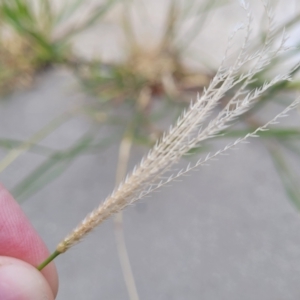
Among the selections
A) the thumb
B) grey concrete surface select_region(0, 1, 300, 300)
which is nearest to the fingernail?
the thumb

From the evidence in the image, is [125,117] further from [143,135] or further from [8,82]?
[8,82]

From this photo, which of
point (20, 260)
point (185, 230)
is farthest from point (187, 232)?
point (20, 260)

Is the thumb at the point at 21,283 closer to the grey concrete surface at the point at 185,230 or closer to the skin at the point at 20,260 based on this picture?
the skin at the point at 20,260

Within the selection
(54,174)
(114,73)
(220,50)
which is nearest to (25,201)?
(54,174)

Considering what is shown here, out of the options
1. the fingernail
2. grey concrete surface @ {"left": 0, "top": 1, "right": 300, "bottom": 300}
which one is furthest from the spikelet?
grey concrete surface @ {"left": 0, "top": 1, "right": 300, "bottom": 300}

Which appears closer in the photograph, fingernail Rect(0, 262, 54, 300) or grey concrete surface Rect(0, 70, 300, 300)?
fingernail Rect(0, 262, 54, 300)

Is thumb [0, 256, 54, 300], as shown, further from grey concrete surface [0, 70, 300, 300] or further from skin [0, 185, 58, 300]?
grey concrete surface [0, 70, 300, 300]

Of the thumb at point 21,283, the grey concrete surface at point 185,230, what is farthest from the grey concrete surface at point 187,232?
the thumb at point 21,283

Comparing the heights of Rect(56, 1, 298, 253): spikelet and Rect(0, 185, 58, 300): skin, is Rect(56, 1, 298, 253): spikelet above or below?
above
